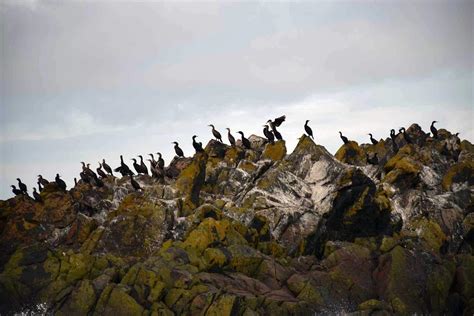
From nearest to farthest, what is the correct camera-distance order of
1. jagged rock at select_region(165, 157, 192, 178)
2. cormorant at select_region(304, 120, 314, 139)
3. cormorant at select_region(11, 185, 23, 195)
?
cormorant at select_region(304, 120, 314, 139), cormorant at select_region(11, 185, 23, 195), jagged rock at select_region(165, 157, 192, 178)

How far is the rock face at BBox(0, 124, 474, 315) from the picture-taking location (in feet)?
92.7

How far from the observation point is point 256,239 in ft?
111

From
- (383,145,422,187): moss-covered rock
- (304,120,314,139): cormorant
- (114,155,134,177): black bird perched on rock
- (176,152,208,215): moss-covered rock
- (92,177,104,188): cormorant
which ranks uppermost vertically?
(304,120,314,139): cormorant

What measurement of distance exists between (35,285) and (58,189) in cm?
1633

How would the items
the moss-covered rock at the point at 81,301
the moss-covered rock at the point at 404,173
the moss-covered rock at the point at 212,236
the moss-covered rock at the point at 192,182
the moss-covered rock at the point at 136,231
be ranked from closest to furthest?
the moss-covered rock at the point at 81,301 → the moss-covered rock at the point at 212,236 → the moss-covered rock at the point at 136,231 → the moss-covered rock at the point at 192,182 → the moss-covered rock at the point at 404,173

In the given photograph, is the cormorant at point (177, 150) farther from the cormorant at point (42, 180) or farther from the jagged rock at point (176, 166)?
the cormorant at point (42, 180)

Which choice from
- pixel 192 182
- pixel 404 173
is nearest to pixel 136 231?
pixel 192 182

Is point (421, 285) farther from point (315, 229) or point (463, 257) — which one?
point (315, 229)

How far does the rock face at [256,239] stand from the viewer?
28.3 m

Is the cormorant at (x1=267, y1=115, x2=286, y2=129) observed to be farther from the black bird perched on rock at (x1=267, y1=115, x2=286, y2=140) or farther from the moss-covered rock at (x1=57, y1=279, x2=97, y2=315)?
the moss-covered rock at (x1=57, y1=279, x2=97, y2=315)

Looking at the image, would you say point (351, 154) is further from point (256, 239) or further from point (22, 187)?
point (22, 187)

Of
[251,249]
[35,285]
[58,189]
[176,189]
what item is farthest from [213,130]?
[35,285]

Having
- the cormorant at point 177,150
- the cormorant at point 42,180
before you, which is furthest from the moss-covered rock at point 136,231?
the cormorant at point 42,180

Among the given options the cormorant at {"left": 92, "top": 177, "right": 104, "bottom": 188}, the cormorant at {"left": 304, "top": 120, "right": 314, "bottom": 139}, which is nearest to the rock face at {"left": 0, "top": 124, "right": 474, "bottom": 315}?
the cormorant at {"left": 92, "top": 177, "right": 104, "bottom": 188}
